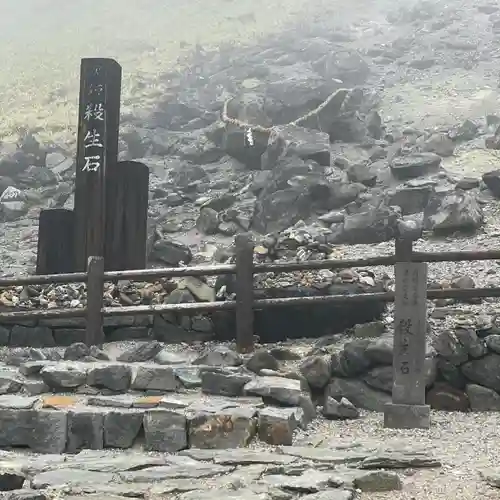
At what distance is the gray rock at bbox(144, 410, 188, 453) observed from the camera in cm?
436

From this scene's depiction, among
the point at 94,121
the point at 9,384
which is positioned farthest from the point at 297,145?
the point at 9,384

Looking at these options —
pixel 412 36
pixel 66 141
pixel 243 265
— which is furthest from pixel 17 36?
pixel 243 265

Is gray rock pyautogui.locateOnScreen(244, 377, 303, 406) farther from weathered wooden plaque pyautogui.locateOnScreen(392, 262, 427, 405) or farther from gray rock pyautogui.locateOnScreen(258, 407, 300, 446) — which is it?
weathered wooden plaque pyautogui.locateOnScreen(392, 262, 427, 405)

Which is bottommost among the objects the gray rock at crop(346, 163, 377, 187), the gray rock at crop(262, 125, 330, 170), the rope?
the gray rock at crop(346, 163, 377, 187)

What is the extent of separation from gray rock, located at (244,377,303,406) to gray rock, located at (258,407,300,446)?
0.33 metres

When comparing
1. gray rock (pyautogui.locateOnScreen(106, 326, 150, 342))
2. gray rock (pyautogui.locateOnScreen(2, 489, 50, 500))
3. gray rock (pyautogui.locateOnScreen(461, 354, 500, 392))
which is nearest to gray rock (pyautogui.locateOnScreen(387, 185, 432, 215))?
gray rock (pyautogui.locateOnScreen(106, 326, 150, 342))

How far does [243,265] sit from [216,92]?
14502 millimetres

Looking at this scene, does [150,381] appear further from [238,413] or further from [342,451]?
[342,451]

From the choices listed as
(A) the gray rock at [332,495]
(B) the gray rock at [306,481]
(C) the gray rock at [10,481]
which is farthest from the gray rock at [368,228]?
(C) the gray rock at [10,481]

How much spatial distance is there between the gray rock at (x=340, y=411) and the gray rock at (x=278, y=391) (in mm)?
368

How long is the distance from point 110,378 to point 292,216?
670 cm

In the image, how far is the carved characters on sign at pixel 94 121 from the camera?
318 inches

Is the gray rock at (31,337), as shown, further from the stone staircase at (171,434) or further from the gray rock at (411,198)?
the gray rock at (411,198)

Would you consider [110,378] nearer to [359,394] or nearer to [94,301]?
[94,301]
